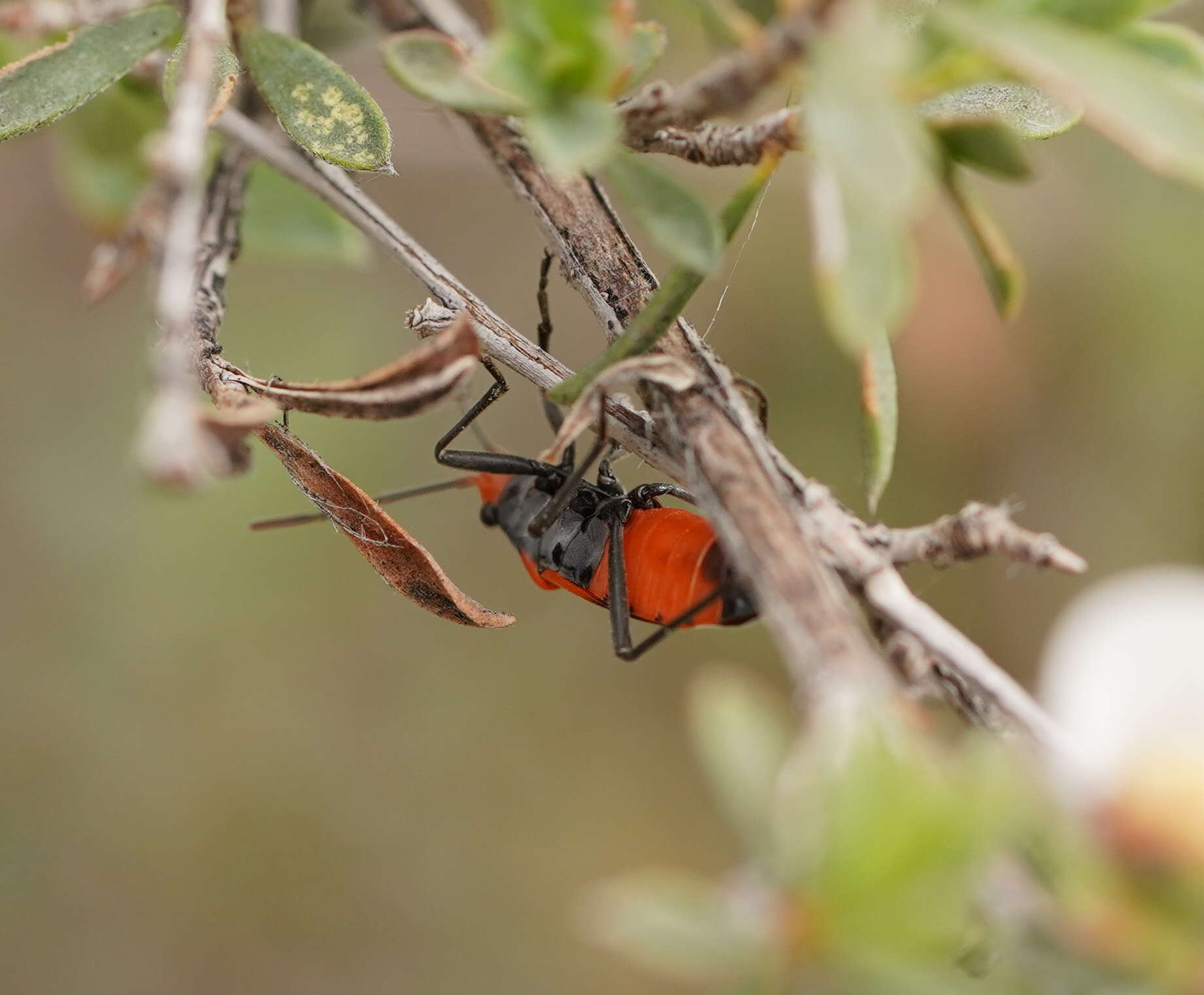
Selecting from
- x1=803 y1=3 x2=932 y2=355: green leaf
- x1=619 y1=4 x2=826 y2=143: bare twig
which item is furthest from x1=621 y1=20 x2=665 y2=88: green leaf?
x1=803 y1=3 x2=932 y2=355: green leaf

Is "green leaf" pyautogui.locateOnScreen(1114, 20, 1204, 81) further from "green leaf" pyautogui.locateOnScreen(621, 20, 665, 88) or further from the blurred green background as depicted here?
the blurred green background

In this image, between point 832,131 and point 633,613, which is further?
point 633,613

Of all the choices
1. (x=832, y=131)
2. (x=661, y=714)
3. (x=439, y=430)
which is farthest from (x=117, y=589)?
(x=832, y=131)

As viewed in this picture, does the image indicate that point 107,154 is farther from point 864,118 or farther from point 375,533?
point 864,118

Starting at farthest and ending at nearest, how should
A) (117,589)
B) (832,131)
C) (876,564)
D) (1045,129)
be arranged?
(117,589)
(1045,129)
(876,564)
(832,131)

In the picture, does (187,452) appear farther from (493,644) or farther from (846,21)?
(493,644)

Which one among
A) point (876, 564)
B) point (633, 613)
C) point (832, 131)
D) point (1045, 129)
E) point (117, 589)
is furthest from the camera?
point (117, 589)

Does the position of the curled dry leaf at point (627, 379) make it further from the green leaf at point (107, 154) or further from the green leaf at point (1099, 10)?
the green leaf at point (107, 154)
